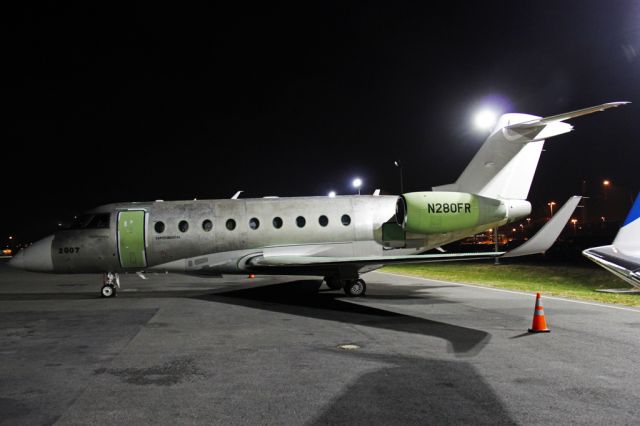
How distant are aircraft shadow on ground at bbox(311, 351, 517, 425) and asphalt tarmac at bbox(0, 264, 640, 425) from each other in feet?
0.07

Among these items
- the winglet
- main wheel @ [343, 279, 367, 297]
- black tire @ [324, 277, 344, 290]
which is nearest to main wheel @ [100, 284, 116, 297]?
black tire @ [324, 277, 344, 290]

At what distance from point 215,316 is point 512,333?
21.2 feet

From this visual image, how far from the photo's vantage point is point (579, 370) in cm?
685

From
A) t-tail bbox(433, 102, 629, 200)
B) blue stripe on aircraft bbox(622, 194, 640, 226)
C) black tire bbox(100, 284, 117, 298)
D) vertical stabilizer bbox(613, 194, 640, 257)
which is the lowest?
black tire bbox(100, 284, 117, 298)

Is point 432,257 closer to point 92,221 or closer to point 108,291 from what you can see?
point 108,291

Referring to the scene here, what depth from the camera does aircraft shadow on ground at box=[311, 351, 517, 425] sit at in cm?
507

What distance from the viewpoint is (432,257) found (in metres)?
13.1

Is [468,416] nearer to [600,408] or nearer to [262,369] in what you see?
[600,408]

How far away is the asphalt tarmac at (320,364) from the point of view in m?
5.31

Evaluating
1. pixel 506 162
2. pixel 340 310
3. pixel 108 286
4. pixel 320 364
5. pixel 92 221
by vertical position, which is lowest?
pixel 340 310

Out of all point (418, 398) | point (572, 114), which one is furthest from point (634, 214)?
point (572, 114)

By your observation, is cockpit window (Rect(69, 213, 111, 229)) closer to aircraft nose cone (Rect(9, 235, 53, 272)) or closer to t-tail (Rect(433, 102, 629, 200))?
aircraft nose cone (Rect(9, 235, 53, 272))

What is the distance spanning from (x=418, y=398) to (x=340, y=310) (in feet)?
22.7

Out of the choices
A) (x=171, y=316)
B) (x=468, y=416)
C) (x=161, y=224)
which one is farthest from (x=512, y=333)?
(x=161, y=224)
